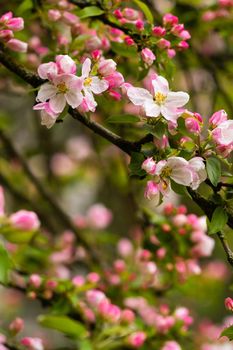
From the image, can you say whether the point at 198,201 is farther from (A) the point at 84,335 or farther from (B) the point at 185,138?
(A) the point at 84,335

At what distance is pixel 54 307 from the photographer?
168 centimetres

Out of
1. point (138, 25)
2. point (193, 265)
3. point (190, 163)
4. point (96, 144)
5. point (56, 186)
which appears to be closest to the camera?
point (190, 163)

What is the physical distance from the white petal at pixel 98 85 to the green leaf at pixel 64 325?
2.23 feet

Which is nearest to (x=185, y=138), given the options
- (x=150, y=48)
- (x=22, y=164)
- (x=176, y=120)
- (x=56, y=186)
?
(x=176, y=120)

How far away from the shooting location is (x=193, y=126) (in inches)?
42.3

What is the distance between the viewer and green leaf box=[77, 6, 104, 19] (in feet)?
4.17

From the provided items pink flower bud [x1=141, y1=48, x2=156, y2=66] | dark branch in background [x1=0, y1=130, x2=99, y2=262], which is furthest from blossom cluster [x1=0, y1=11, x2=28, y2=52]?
dark branch in background [x1=0, y1=130, x2=99, y2=262]

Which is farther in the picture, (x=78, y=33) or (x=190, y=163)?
(x=78, y=33)

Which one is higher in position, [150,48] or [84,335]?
[150,48]

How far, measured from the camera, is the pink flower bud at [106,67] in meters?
1.09

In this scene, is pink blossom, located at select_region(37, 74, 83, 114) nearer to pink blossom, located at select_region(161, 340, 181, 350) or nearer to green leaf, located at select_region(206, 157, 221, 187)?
green leaf, located at select_region(206, 157, 221, 187)

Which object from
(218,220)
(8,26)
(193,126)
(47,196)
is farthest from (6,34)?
(47,196)

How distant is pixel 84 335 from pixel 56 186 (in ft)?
4.67

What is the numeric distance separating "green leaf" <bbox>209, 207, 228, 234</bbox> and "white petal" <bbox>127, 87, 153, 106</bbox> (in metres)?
0.20
